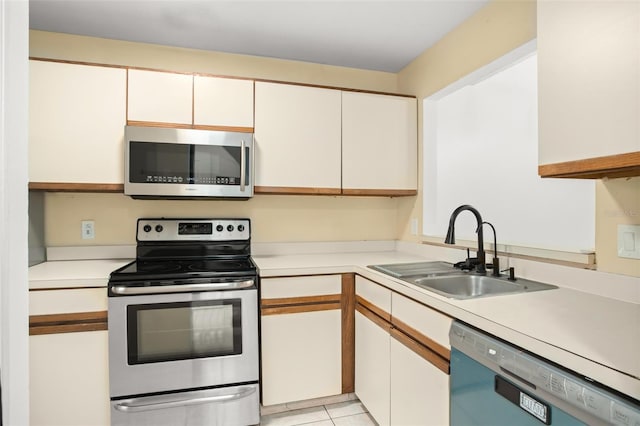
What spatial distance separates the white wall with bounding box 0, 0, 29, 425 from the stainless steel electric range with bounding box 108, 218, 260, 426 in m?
1.47

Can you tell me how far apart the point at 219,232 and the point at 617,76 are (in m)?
2.14

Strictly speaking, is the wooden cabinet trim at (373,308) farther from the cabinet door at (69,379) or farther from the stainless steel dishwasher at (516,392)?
the cabinet door at (69,379)

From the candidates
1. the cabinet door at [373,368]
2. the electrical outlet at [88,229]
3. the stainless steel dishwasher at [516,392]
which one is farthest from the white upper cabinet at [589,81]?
the electrical outlet at [88,229]

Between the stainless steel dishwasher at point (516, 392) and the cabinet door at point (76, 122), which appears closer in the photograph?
the stainless steel dishwasher at point (516, 392)

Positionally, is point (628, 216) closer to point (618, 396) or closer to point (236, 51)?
point (618, 396)

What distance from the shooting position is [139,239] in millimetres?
2340

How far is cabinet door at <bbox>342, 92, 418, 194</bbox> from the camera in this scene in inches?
97.6

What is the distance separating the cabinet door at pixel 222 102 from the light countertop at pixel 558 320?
104cm

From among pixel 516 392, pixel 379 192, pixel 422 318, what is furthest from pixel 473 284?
pixel 379 192

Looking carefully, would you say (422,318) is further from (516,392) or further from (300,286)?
(300,286)

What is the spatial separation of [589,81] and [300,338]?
173cm

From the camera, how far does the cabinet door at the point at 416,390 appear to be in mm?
1361

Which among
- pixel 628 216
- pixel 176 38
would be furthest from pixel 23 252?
pixel 176 38

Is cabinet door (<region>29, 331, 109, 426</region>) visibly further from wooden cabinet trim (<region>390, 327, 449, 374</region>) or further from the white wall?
the white wall
